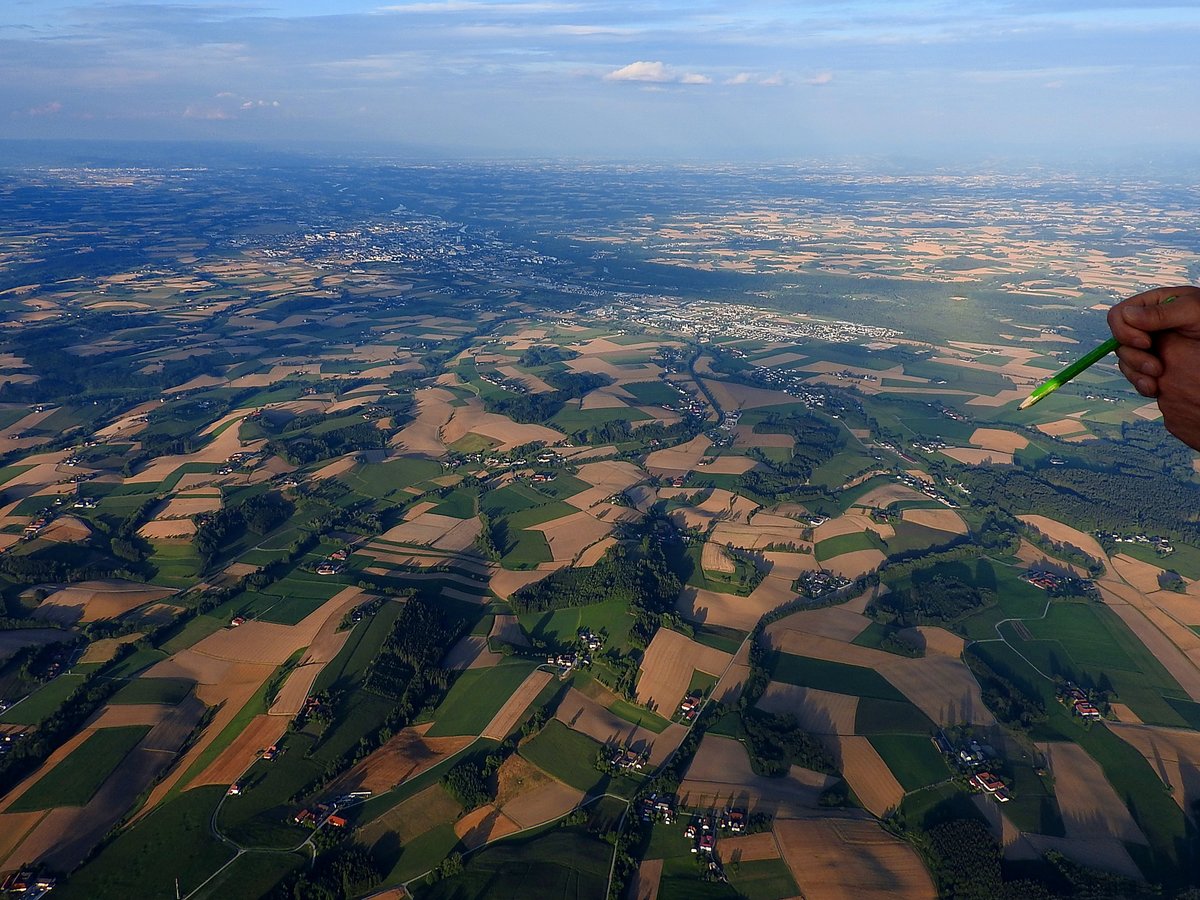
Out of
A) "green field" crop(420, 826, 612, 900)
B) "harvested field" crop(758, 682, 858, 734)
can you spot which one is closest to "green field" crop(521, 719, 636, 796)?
"green field" crop(420, 826, 612, 900)

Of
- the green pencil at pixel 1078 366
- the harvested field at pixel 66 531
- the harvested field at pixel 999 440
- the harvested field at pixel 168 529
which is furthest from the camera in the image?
the harvested field at pixel 999 440

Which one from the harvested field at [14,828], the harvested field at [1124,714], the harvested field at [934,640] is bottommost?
the harvested field at [14,828]

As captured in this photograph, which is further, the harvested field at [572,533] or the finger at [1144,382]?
the harvested field at [572,533]

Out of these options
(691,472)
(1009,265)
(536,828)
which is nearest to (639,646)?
(536,828)

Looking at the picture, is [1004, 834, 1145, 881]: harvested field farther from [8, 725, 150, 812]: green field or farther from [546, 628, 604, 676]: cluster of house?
[8, 725, 150, 812]: green field

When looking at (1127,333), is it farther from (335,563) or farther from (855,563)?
(335,563)

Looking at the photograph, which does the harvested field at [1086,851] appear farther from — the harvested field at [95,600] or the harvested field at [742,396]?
the harvested field at [742,396]

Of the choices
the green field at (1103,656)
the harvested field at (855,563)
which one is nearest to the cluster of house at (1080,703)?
the green field at (1103,656)
